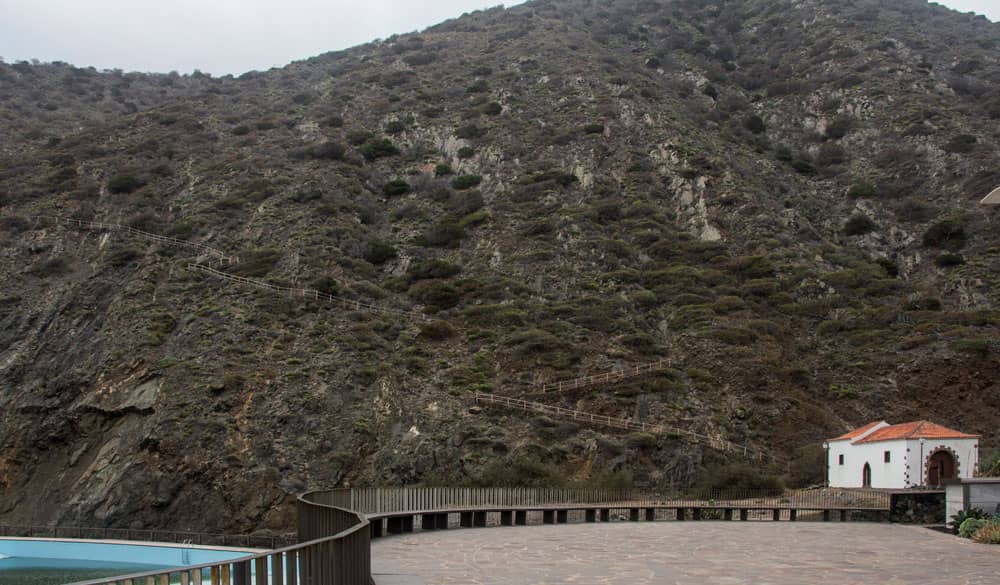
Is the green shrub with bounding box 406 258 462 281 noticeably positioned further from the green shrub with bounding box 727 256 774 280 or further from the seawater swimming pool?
the seawater swimming pool

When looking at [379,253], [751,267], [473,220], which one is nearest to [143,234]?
[379,253]

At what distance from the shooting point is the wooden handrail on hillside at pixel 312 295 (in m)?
48.6

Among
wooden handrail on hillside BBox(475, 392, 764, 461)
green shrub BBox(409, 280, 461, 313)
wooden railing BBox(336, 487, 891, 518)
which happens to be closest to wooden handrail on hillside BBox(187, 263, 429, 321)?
green shrub BBox(409, 280, 461, 313)

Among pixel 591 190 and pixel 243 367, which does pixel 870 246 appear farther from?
pixel 243 367

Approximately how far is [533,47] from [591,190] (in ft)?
112

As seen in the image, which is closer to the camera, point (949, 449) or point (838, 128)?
point (949, 449)

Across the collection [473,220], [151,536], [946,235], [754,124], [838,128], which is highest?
[754,124]

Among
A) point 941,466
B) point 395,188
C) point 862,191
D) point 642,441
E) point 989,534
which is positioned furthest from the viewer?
point 395,188

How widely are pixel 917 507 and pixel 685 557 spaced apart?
14.5 metres

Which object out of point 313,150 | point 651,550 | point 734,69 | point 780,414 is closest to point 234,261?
point 313,150

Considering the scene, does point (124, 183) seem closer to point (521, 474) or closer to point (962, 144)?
point (521, 474)

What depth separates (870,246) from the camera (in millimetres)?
60250

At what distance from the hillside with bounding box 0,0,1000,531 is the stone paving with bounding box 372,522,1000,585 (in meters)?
14.1

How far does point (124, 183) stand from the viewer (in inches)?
2393
